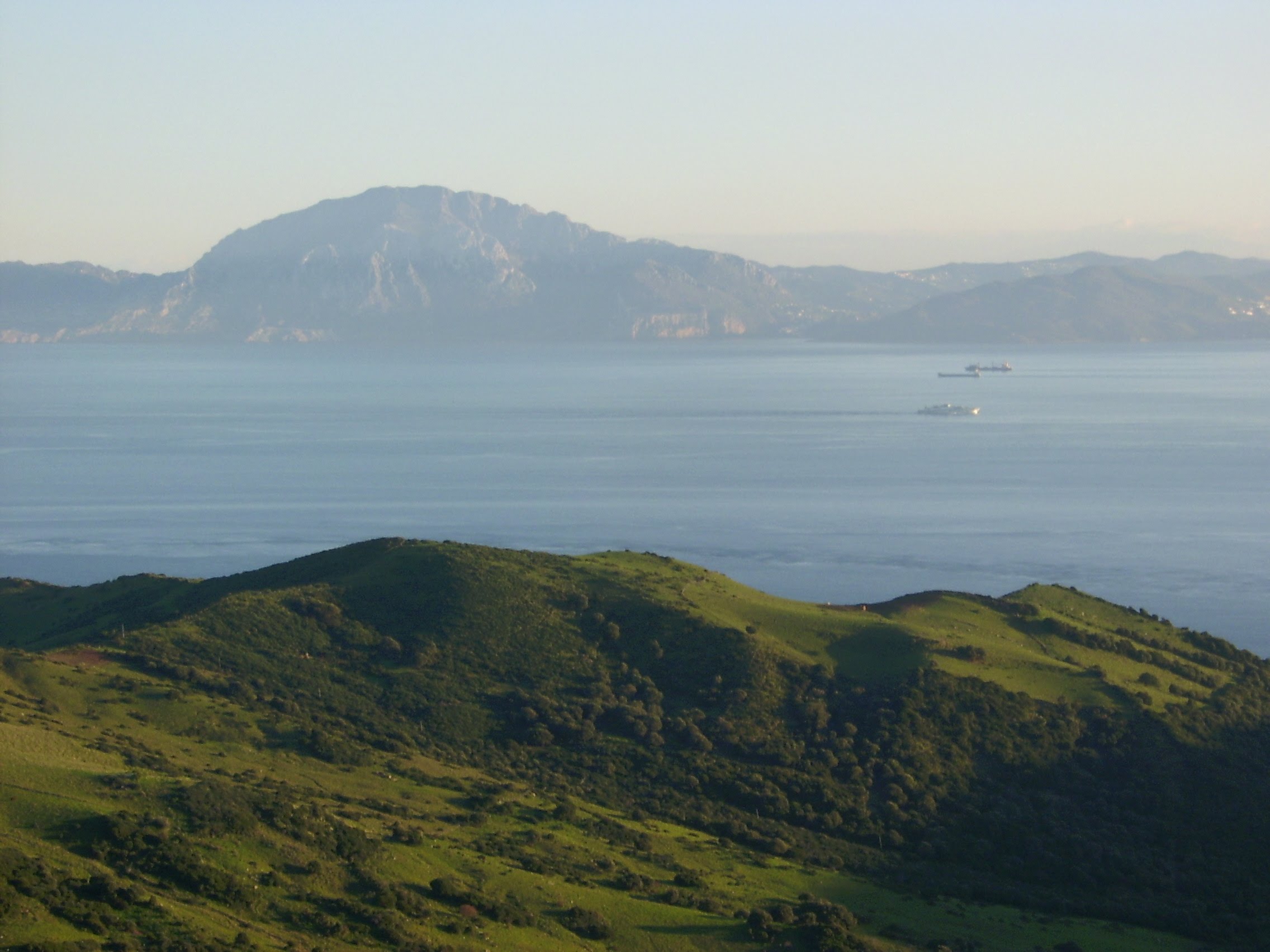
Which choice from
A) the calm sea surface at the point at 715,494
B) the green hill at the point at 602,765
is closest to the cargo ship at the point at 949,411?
the calm sea surface at the point at 715,494

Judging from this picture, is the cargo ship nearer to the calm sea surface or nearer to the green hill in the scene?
the calm sea surface

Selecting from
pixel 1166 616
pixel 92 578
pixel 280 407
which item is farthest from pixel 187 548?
pixel 280 407

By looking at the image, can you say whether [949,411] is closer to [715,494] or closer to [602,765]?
[715,494]

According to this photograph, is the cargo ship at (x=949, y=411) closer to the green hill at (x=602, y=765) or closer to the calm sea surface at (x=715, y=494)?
the calm sea surface at (x=715, y=494)

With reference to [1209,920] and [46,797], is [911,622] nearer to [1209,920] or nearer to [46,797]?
[1209,920]

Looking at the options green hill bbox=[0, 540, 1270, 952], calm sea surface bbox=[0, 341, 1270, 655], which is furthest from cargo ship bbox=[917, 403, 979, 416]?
green hill bbox=[0, 540, 1270, 952]
